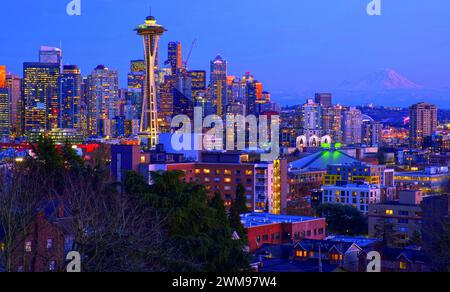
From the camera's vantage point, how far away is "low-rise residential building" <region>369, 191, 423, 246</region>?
19.6m

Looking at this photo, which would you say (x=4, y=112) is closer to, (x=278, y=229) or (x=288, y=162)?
(x=288, y=162)

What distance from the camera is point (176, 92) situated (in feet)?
250

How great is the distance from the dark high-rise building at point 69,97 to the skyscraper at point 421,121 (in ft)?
98.1

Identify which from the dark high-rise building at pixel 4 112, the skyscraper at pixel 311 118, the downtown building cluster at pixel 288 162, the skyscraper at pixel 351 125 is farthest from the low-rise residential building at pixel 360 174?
the dark high-rise building at pixel 4 112

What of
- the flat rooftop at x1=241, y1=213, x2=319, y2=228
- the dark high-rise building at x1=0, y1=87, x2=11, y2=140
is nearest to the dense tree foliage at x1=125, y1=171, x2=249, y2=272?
the flat rooftop at x1=241, y1=213, x2=319, y2=228

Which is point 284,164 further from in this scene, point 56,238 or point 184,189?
point 56,238

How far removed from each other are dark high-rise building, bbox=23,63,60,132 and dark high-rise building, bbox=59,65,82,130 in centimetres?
56

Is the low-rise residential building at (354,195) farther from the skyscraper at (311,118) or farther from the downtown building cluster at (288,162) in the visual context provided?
the skyscraper at (311,118)

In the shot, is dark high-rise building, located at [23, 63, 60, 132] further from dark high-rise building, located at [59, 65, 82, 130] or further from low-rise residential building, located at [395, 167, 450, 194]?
low-rise residential building, located at [395, 167, 450, 194]

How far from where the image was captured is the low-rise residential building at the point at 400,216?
1964 cm

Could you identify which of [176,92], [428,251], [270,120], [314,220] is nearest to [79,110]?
[176,92]

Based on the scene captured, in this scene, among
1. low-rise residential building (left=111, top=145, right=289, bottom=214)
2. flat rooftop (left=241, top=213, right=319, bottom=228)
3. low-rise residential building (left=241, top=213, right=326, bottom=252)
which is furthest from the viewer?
low-rise residential building (left=111, top=145, right=289, bottom=214)

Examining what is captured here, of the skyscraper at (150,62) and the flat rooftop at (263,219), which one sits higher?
the skyscraper at (150,62)

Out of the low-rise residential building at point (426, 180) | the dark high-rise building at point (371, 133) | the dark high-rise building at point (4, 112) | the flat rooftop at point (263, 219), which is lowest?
the flat rooftop at point (263, 219)
